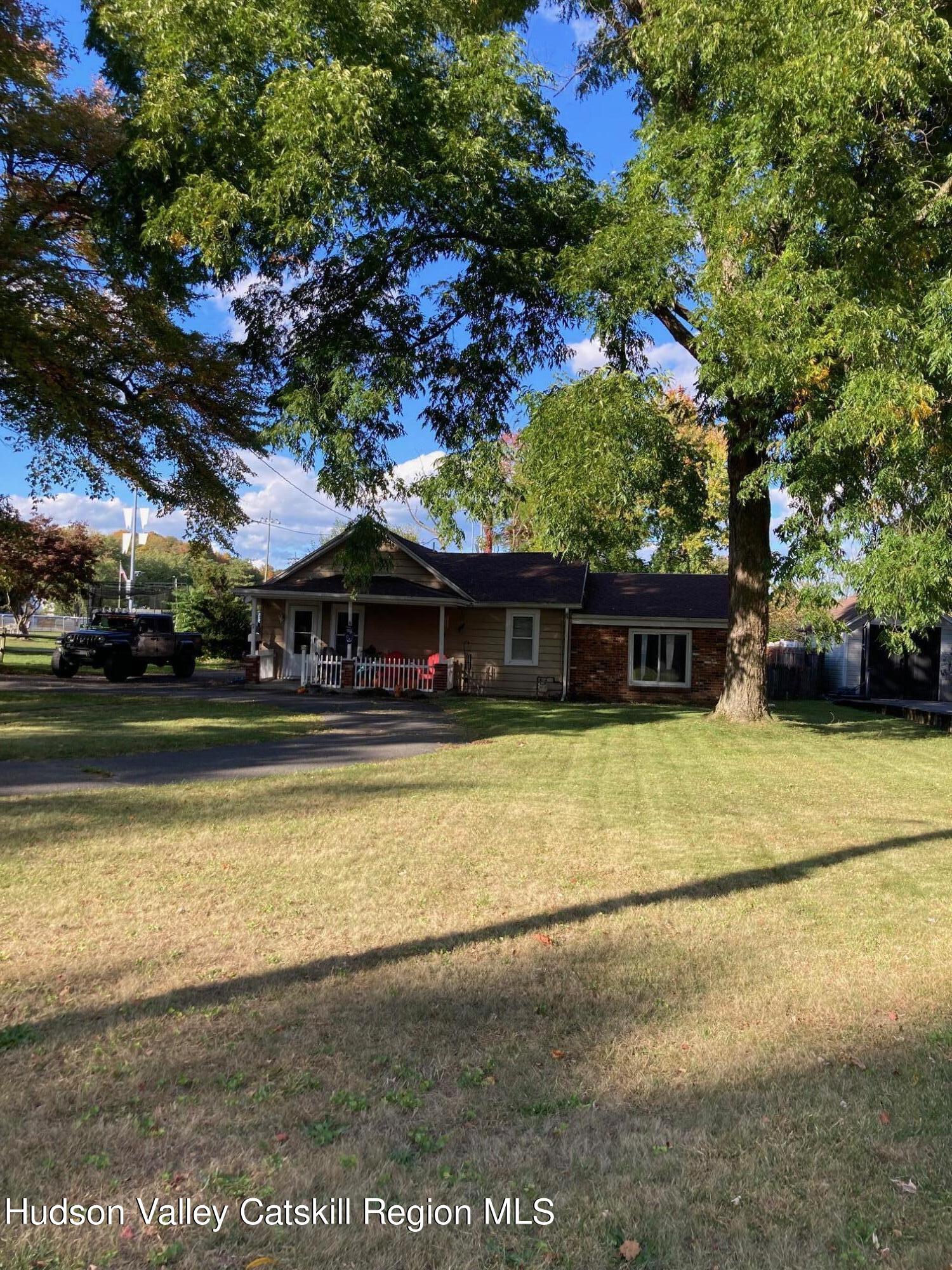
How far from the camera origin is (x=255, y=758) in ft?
37.8

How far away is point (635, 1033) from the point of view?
3887 mm

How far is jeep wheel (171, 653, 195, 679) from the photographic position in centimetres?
2714

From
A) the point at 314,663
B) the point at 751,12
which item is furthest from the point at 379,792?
the point at 314,663

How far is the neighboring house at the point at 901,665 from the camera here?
27812mm

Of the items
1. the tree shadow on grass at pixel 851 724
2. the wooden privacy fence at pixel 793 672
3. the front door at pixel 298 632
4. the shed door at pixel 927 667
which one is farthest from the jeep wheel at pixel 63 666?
the shed door at pixel 927 667

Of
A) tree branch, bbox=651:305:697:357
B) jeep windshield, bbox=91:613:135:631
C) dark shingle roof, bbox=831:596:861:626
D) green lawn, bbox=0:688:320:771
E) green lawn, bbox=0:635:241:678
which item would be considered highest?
tree branch, bbox=651:305:697:357

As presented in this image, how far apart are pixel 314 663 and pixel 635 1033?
21375 mm

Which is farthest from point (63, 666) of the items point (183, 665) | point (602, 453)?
point (602, 453)

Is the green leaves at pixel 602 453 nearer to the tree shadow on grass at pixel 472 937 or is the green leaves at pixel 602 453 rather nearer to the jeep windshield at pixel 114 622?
the tree shadow on grass at pixel 472 937

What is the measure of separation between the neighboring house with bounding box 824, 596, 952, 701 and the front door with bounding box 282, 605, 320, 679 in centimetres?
1508

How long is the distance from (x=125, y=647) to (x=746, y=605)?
1681 cm

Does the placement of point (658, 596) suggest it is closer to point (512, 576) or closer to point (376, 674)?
point (512, 576)

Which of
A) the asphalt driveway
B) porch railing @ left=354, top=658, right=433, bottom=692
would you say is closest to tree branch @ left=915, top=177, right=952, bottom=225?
the asphalt driveway

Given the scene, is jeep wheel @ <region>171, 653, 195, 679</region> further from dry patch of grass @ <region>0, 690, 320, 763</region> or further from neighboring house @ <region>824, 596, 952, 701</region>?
neighboring house @ <region>824, 596, 952, 701</region>
